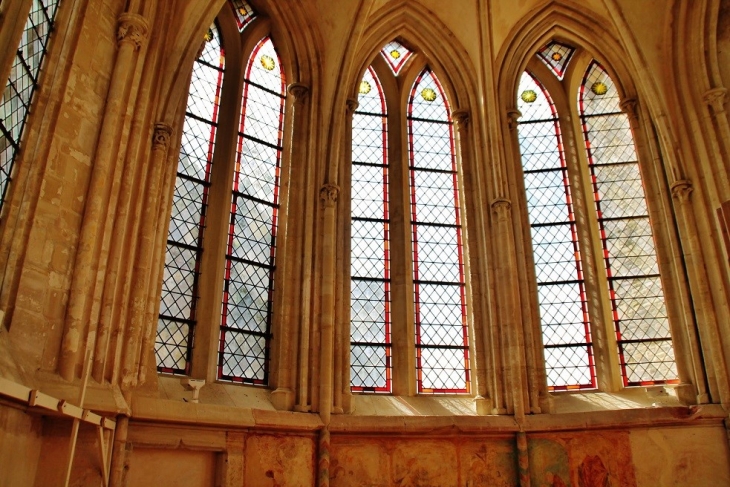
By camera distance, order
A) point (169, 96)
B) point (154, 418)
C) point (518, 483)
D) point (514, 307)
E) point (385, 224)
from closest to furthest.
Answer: point (154, 418), point (169, 96), point (518, 483), point (514, 307), point (385, 224)

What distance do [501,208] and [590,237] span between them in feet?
6.58

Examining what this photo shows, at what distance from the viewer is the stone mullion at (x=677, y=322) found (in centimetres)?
1131

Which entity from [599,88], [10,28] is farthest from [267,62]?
[10,28]

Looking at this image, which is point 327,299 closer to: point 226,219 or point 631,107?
point 226,219

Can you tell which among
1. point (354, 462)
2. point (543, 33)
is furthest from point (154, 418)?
point (543, 33)

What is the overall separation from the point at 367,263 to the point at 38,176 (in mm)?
6678

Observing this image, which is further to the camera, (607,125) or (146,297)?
(607,125)

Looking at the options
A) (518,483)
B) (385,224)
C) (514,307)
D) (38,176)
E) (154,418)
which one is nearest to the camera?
(38,176)

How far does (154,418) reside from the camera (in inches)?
348

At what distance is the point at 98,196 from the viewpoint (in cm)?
803

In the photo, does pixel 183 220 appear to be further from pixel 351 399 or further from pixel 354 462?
pixel 354 462

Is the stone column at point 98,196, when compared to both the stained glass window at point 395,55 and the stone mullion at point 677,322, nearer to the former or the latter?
the stained glass window at point 395,55

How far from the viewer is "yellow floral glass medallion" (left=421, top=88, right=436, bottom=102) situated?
14.9 metres

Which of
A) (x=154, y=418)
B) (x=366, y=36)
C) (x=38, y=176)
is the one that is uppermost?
(x=366, y=36)
